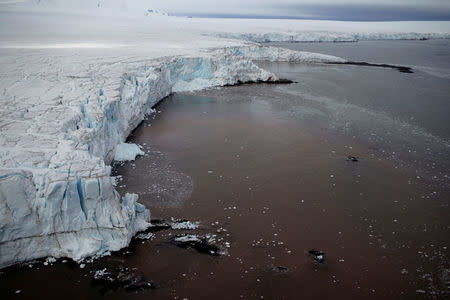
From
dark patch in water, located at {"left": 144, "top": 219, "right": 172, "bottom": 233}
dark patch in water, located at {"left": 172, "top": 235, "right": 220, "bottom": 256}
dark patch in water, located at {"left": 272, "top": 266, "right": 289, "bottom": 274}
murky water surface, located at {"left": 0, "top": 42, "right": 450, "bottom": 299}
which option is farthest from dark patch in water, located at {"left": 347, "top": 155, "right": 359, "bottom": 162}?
dark patch in water, located at {"left": 144, "top": 219, "right": 172, "bottom": 233}

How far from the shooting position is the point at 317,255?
17.2 feet

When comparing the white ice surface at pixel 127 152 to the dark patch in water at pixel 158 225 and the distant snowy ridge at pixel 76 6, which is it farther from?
the distant snowy ridge at pixel 76 6

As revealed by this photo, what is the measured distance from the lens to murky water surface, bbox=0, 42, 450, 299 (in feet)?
15.3

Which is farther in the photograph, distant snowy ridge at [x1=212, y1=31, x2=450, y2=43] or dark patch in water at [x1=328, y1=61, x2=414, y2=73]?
distant snowy ridge at [x1=212, y1=31, x2=450, y2=43]

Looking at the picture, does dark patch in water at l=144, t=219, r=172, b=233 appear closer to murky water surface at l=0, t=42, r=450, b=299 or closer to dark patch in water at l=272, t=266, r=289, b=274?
murky water surface at l=0, t=42, r=450, b=299

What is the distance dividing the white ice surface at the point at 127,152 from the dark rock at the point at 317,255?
503cm

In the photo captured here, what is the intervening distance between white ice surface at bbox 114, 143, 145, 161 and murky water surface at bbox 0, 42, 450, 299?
329 mm

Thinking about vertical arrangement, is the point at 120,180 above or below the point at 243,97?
below

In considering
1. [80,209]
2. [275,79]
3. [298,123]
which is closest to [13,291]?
[80,209]

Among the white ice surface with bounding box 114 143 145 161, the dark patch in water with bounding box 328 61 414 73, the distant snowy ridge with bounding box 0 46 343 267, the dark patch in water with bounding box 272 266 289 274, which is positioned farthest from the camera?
the dark patch in water with bounding box 328 61 414 73

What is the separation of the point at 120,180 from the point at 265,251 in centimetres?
371

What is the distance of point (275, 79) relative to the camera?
18.7 m

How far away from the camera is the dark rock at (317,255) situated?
514cm

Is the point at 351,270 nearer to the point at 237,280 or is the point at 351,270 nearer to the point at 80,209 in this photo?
the point at 237,280
